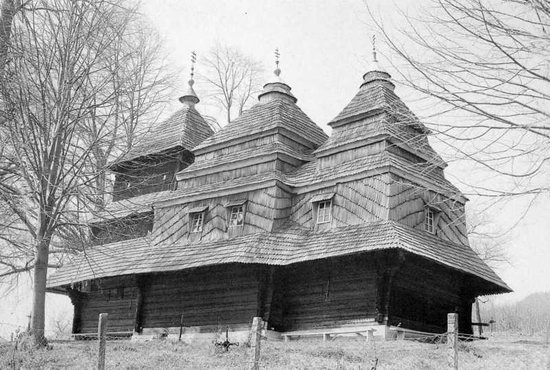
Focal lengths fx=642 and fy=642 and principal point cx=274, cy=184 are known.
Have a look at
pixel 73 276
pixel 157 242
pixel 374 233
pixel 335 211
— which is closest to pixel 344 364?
pixel 374 233

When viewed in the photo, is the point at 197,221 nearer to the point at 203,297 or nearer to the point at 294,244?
the point at 203,297

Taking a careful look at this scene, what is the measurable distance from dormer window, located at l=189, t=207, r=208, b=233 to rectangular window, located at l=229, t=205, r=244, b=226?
1.13m

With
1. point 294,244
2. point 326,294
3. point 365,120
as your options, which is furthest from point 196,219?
point 365,120

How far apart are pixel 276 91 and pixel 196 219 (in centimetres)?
602

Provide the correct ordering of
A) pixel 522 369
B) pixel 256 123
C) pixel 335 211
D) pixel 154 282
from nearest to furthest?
1. pixel 522 369
2. pixel 335 211
3. pixel 154 282
4. pixel 256 123

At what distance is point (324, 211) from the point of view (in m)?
20.3

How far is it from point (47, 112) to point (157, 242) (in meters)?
7.75

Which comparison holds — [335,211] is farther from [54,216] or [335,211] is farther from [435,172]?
[54,216]

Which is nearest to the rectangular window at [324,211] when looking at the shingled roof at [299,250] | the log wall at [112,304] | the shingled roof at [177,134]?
the shingled roof at [299,250]

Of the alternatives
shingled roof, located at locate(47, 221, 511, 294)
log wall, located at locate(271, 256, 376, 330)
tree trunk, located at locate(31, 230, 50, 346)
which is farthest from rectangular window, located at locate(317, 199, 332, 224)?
tree trunk, located at locate(31, 230, 50, 346)

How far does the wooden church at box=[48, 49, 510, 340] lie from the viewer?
59.8 ft

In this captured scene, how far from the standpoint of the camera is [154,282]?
2181 cm

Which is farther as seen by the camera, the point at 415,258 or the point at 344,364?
the point at 415,258

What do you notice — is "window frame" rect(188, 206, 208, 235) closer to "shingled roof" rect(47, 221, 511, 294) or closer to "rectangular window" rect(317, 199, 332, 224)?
"shingled roof" rect(47, 221, 511, 294)
